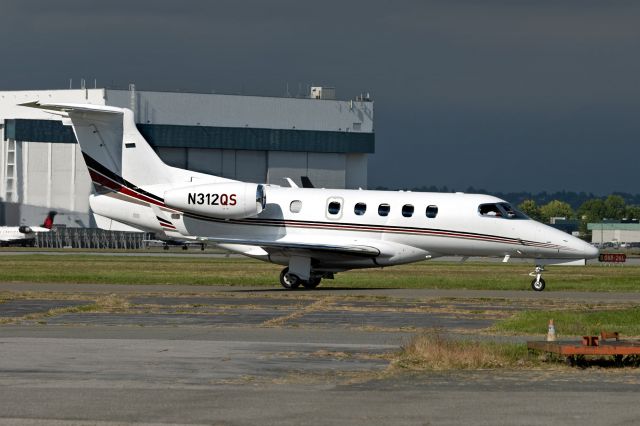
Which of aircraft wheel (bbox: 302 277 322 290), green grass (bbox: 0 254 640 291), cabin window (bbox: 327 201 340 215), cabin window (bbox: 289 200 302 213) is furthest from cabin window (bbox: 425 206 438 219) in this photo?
aircraft wheel (bbox: 302 277 322 290)

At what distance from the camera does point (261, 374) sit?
57.0 feet

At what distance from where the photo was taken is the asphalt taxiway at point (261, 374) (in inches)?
541

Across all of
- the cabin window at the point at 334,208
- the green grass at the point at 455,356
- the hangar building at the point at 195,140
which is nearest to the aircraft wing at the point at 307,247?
the cabin window at the point at 334,208

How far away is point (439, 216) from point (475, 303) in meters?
6.27

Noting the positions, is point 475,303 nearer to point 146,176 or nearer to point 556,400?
point 146,176

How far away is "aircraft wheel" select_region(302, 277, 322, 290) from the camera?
39.3 metres

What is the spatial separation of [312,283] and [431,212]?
15.0 feet

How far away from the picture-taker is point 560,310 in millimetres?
30531

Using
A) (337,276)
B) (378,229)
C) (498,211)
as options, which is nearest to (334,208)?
(378,229)

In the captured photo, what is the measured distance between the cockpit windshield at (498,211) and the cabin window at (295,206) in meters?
5.89

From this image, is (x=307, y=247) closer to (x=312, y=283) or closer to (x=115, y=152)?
(x=312, y=283)

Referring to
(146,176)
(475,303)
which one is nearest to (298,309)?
(475,303)

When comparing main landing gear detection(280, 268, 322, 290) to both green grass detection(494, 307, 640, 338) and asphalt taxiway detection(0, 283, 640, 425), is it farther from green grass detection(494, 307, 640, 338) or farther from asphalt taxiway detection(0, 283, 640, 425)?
green grass detection(494, 307, 640, 338)

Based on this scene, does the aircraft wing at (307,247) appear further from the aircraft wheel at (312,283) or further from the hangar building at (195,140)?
the hangar building at (195,140)
